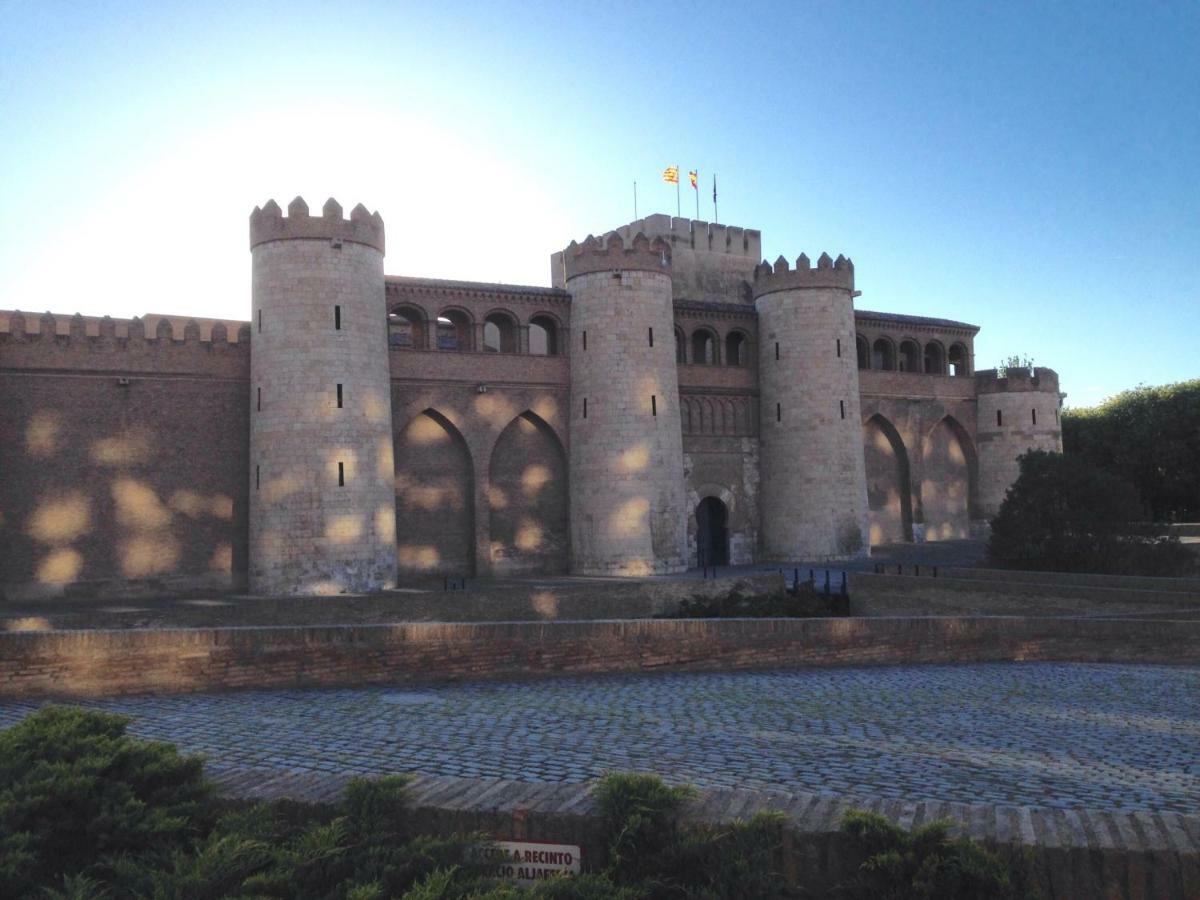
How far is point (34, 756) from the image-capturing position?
5.62 metres

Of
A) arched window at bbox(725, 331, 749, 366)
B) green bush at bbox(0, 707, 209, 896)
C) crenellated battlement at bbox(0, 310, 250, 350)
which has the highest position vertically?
arched window at bbox(725, 331, 749, 366)

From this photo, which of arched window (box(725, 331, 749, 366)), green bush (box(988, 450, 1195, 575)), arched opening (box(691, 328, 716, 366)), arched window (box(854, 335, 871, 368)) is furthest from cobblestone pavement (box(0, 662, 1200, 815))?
arched window (box(854, 335, 871, 368))

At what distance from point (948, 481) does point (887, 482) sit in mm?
2936

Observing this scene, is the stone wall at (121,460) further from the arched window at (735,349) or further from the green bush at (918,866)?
the green bush at (918,866)

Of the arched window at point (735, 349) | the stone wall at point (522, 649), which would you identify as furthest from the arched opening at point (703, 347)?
the stone wall at point (522, 649)

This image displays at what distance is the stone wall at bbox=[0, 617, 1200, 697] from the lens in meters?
10.5

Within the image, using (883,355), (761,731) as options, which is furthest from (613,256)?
(761,731)

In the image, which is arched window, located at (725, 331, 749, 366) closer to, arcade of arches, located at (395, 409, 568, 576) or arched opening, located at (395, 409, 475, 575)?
arcade of arches, located at (395, 409, 568, 576)

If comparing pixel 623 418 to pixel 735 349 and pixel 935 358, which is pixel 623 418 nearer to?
pixel 735 349

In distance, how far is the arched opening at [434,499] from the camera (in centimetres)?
2570

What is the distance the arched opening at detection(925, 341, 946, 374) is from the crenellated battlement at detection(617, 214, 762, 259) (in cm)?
878

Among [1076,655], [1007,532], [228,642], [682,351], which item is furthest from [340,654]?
[682,351]

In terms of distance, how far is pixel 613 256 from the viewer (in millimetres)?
27047

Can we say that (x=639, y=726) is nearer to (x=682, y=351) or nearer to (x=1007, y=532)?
(x=1007, y=532)
